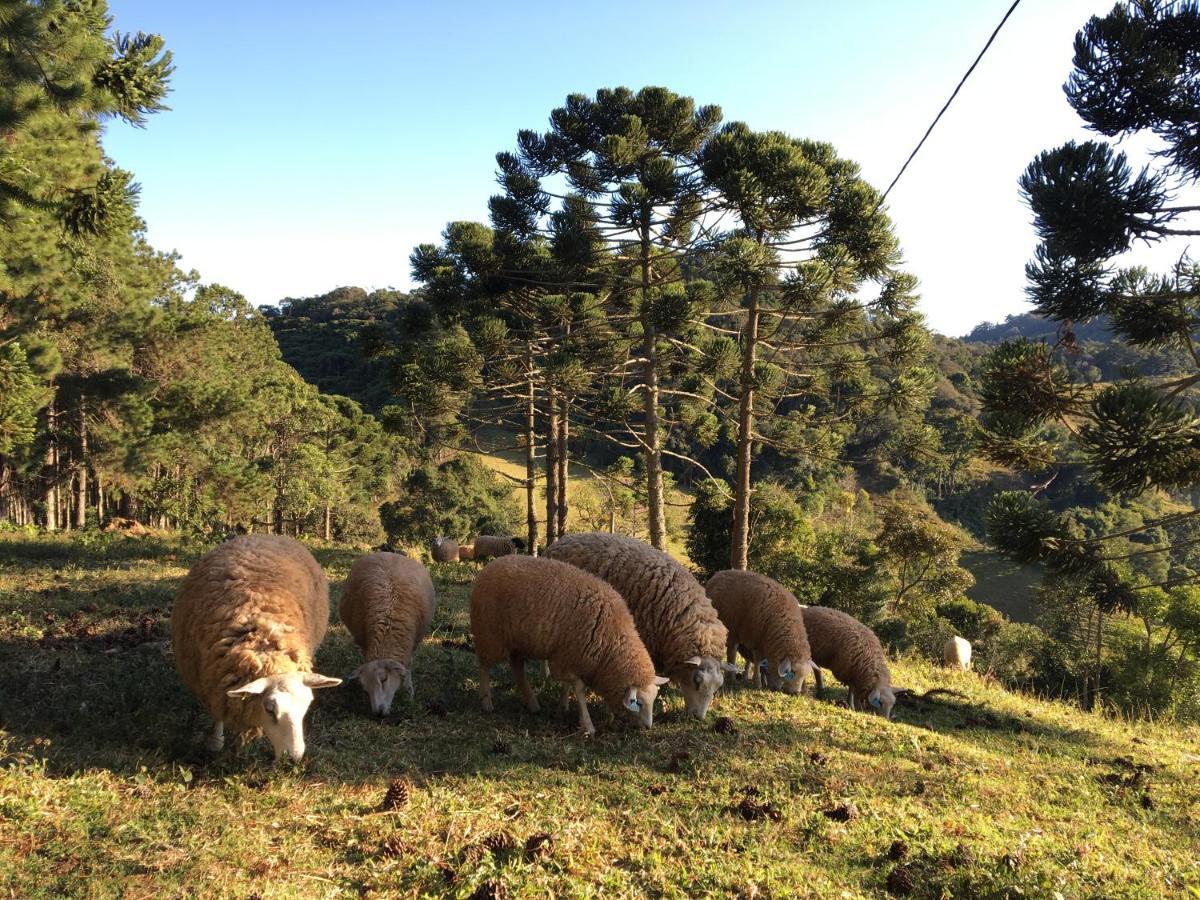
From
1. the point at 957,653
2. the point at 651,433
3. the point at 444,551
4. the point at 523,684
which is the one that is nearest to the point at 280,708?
the point at 523,684

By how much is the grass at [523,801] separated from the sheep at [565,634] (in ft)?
1.14

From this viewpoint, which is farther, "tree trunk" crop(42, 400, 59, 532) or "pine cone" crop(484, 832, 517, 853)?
"tree trunk" crop(42, 400, 59, 532)

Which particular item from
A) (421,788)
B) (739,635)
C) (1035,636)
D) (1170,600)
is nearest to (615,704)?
(421,788)

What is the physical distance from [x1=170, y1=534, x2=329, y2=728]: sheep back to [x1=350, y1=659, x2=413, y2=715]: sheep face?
1.93 ft

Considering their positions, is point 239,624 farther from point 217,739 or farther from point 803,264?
point 803,264

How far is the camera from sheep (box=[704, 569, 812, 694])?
7.94 m

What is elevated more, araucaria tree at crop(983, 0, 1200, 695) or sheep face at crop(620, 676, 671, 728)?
araucaria tree at crop(983, 0, 1200, 695)

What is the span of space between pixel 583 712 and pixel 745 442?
824 centimetres

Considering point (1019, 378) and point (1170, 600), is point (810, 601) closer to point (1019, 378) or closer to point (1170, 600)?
point (1170, 600)

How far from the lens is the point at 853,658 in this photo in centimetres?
848

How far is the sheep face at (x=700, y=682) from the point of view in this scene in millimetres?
6340

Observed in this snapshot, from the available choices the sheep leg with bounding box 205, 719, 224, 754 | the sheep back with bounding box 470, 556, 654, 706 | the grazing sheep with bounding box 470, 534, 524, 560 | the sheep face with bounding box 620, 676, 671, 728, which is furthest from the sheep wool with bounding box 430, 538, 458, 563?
the sheep leg with bounding box 205, 719, 224, 754

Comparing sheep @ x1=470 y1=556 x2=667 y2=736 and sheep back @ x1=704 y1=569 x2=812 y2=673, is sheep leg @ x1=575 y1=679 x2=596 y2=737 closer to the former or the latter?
sheep @ x1=470 y1=556 x2=667 y2=736

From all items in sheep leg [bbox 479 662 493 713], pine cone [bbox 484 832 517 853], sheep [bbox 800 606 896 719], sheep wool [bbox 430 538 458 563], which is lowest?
sheep wool [bbox 430 538 458 563]
